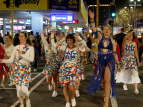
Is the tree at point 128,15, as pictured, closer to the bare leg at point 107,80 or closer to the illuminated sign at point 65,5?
the illuminated sign at point 65,5

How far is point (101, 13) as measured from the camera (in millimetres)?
197125

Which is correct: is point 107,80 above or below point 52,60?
below

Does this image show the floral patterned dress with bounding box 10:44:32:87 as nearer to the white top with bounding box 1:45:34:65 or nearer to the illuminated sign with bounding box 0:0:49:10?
the white top with bounding box 1:45:34:65

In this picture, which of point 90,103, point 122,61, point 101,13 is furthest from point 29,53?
point 101,13

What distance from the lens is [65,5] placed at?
18.7 meters

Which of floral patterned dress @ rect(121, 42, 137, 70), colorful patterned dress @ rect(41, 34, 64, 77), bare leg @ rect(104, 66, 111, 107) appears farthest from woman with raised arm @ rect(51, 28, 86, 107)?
floral patterned dress @ rect(121, 42, 137, 70)

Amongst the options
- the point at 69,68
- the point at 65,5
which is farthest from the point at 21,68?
the point at 65,5

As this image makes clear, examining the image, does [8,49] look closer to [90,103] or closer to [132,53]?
[90,103]

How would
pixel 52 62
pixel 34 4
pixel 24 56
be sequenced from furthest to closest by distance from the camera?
pixel 34 4, pixel 52 62, pixel 24 56

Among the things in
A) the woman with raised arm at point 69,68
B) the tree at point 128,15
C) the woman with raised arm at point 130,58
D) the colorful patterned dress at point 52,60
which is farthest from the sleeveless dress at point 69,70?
the tree at point 128,15

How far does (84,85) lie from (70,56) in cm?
352

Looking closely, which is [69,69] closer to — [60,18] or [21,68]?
[21,68]

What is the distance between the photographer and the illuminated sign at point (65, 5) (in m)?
17.8

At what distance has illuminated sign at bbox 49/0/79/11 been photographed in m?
17.8
